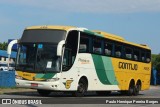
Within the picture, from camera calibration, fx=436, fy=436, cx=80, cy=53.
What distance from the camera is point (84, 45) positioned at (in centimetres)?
2242

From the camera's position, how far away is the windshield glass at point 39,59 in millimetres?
20750

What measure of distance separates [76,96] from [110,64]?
4.04m

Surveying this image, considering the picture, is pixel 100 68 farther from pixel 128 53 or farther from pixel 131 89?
pixel 131 89

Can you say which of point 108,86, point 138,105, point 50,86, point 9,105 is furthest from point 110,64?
point 9,105

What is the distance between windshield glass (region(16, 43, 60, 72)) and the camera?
68.1ft

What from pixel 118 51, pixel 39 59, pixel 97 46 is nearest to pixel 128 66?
pixel 118 51

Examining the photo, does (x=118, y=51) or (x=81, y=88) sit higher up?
(x=118, y=51)

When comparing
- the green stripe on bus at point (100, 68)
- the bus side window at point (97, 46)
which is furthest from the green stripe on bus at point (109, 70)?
the bus side window at point (97, 46)

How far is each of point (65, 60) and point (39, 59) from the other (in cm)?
127

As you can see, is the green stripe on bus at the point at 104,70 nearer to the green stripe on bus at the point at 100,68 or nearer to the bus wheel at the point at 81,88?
the green stripe on bus at the point at 100,68

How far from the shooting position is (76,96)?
22.4 metres

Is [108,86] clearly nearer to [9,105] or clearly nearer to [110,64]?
[110,64]

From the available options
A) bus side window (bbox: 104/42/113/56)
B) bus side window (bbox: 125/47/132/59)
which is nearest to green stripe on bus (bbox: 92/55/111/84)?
bus side window (bbox: 104/42/113/56)

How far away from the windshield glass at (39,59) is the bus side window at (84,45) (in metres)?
1.76
